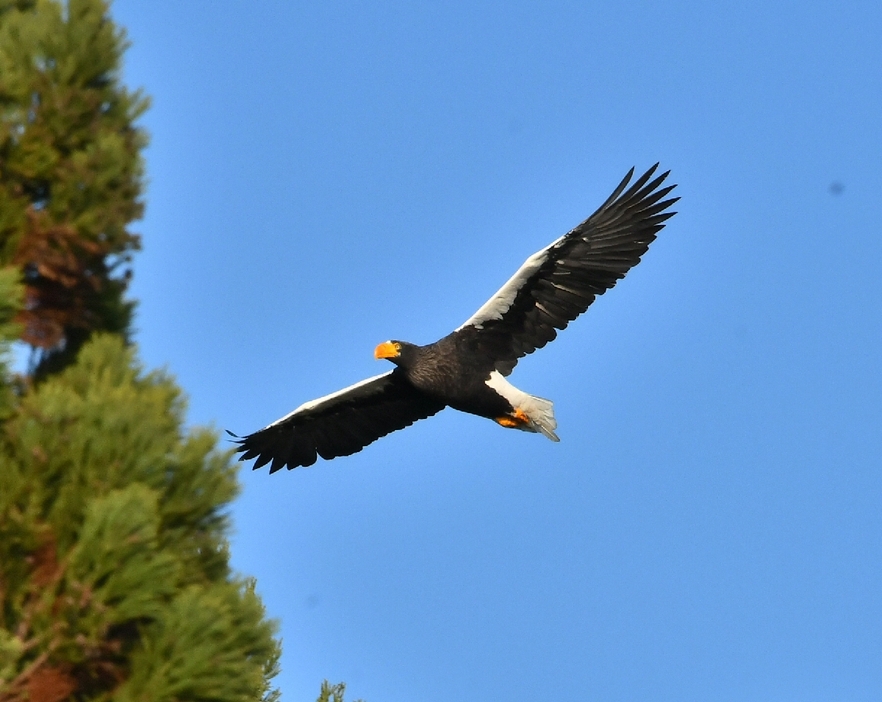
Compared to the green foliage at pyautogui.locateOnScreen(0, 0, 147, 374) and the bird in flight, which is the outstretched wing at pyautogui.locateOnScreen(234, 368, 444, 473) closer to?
the bird in flight

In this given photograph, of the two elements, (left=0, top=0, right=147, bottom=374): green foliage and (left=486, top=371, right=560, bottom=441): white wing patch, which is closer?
(left=0, top=0, right=147, bottom=374): green foliage

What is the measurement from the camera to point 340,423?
36.6 ft

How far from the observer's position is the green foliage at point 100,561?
→ 4.00 meters

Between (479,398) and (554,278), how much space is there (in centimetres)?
115

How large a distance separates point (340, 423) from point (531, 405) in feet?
6.15

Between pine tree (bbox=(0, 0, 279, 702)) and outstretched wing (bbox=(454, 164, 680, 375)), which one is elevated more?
outstretched wing (bbox=(454, 164, 680, 375))

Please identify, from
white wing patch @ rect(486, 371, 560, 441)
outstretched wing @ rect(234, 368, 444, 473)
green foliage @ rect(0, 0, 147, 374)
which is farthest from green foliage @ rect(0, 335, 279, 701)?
outstretched wing @ rect(234, 368, 444, 473)

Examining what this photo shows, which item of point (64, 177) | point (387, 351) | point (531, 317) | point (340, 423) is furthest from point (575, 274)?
point (64, 177)

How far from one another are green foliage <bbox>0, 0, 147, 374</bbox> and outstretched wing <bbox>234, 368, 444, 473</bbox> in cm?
604

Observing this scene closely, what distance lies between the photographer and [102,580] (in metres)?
4.08

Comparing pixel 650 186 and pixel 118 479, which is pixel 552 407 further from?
pixel 118 479

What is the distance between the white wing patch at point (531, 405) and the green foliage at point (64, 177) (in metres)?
5.73

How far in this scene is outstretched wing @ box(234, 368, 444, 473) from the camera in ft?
35.4

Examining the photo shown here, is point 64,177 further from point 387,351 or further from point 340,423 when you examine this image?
point 340,423
